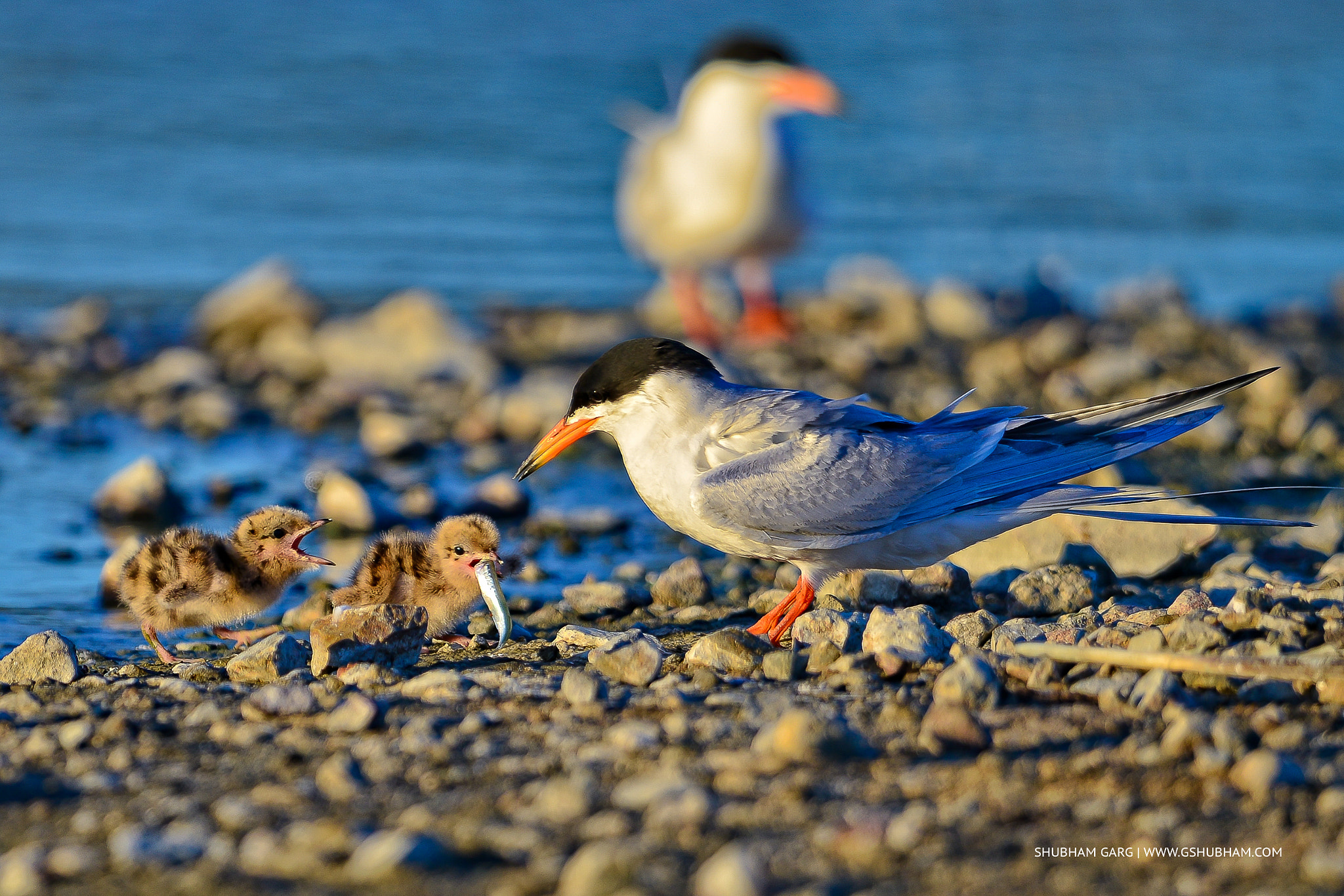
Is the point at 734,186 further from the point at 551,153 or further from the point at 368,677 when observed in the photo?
the point at 368,677

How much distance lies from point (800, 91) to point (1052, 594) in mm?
5740

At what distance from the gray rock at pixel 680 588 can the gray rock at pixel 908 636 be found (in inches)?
39.4

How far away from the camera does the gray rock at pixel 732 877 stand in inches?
Result: 89.0

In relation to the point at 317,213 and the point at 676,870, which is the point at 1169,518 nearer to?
the point at 676,870

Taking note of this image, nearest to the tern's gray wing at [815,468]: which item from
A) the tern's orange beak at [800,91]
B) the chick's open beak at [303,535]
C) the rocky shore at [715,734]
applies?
the rocky shore at [715,734]

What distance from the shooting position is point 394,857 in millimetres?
2400

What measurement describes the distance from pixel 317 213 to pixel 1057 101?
10.1m

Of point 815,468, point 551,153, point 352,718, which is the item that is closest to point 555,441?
point 815,468

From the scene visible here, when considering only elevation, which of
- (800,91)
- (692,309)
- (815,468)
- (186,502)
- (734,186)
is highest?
(800,91)

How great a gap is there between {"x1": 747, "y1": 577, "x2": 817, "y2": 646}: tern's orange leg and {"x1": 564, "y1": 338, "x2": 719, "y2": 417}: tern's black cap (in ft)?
2.25

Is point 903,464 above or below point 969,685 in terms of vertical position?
above

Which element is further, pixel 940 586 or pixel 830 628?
pixel 940 586

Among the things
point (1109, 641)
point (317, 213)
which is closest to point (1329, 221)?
point (317, 213)

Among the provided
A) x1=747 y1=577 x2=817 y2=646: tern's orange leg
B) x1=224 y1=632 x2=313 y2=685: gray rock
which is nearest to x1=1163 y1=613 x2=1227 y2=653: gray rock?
x1=747 y1=577 x2=817 y2=646: tern's orange leg
